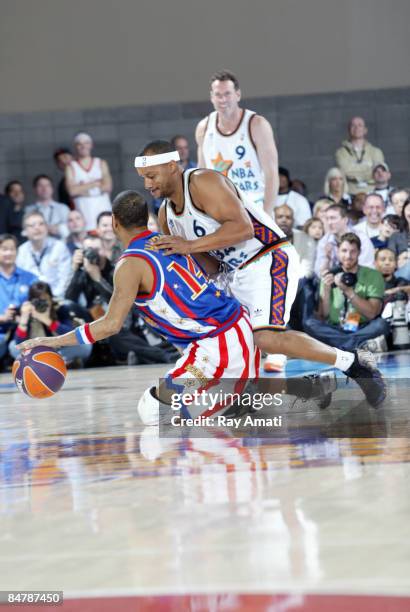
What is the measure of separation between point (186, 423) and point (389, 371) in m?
2.11

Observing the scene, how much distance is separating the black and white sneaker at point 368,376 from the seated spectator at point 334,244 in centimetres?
403

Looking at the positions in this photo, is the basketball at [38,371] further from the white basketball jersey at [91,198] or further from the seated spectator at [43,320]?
the white basketball jersey at [91,198]

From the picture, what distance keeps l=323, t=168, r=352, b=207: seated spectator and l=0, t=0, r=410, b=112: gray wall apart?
3.86 feet

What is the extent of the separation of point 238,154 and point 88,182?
4.19m

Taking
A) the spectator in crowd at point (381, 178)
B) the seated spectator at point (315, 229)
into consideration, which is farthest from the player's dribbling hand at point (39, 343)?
the spectator in crowd at point (381, 178)

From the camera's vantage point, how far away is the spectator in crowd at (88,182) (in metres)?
10.4

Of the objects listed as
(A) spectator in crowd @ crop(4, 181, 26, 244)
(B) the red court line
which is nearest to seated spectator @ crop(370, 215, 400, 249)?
(A) spectator in crowd @ crop(4, 181, 26, 244)

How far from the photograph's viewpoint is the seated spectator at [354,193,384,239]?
30.4 ft

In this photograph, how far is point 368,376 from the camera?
4430 millimetres

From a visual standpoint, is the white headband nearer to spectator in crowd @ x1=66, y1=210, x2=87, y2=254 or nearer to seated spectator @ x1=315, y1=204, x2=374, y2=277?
seated spectator @ x1=315, y1=204, x2=374, y2=277

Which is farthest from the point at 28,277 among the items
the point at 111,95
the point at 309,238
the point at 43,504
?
the point at 43,504

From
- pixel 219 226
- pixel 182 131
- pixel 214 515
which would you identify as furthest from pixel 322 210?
pixel 214 515

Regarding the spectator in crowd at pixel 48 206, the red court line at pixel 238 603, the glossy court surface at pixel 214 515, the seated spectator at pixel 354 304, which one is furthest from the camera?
the spectator in crowd at pixel 48 206

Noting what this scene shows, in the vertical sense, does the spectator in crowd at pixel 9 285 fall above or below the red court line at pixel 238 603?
above
